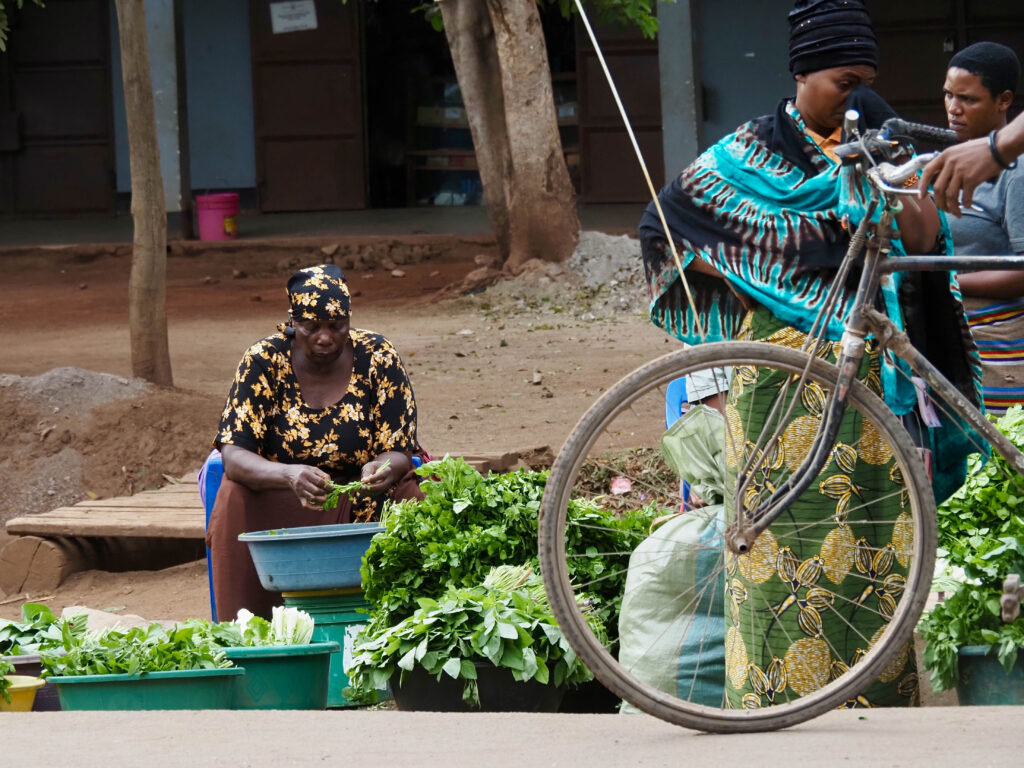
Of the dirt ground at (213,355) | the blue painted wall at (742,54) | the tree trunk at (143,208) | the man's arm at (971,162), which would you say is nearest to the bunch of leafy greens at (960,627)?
the man's arm at (971,162)

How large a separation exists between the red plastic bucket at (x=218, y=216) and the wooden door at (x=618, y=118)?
13.0ft

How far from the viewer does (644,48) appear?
15758 millimetres

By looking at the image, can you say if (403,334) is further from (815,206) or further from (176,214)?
(815,206)

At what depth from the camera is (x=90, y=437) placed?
318 inches

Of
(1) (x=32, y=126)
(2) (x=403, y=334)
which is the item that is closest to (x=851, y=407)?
(2) (x=403, y=334)

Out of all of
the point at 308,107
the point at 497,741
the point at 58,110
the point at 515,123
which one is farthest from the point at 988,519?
the point at 58,110

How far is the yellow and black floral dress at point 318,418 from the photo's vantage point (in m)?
4.89

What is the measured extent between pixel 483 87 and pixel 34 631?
28.5 ft

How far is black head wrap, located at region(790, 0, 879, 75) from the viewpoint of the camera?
9.88 feet

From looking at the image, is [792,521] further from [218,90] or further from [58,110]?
[58,110]

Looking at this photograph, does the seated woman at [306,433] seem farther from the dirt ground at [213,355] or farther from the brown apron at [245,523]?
the dirt ground at [213,355]

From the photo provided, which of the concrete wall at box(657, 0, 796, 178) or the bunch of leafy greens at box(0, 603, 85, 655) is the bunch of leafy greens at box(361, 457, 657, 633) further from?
the concrete wall at box(657, 0, 796, 178)

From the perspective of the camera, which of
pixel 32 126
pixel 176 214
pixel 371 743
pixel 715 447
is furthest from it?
pixel 32 126

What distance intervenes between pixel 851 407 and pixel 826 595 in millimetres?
422
